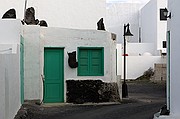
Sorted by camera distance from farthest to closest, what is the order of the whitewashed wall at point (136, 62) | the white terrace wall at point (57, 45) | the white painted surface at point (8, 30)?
the whitewashed wall at point (136, 62), the white terrace wall at point (57, 45), the white painted surface at point (8, 30)

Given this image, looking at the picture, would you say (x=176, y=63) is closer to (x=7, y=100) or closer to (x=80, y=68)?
(x=7, y=100)

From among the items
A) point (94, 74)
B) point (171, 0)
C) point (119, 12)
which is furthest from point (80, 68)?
point (119, 12)

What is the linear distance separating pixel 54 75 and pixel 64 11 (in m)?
7.86

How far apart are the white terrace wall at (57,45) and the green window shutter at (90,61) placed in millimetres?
176

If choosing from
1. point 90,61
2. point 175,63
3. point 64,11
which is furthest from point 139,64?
point 175,63

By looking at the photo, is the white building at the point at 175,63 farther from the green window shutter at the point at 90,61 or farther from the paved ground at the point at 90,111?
the green window shutter at the point at 90,61

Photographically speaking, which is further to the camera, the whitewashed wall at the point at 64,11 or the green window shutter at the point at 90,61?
the whitewashed wall at the point at 64,11

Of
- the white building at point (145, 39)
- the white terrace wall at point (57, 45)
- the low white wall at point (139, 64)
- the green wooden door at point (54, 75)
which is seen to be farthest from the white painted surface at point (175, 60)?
the low white wall at point (139, 64)

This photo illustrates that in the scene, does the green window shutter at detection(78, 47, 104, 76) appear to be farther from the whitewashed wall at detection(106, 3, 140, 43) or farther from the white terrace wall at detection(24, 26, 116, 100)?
the whitewashed wall at detection(106, 3, 140, 43)

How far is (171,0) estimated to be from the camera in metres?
10.9

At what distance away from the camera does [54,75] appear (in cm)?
1683

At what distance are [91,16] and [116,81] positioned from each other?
278 inches

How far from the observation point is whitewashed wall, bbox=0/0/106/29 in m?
23.7

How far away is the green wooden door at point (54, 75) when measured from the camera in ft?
54.7
